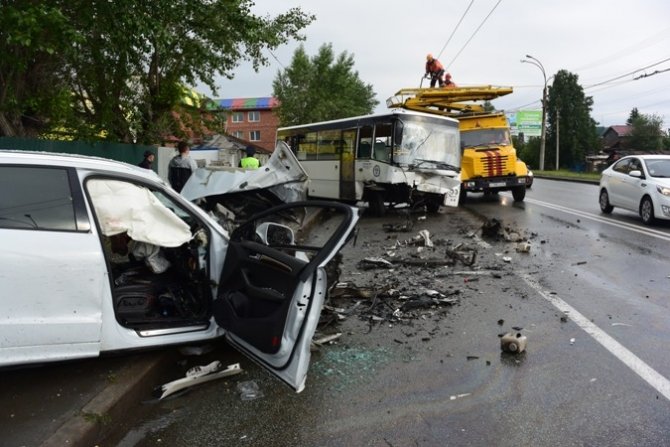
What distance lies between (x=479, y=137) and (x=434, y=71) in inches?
122

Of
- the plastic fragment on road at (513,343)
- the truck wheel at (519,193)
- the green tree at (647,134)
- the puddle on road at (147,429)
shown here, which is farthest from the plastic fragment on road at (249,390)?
the green tree at (647,134)

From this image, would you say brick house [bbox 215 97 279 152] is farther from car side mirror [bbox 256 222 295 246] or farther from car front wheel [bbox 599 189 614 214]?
car side mirror [bbox 256 222 295 246]

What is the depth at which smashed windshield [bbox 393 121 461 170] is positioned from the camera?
44.5ft

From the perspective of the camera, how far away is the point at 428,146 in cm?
1395

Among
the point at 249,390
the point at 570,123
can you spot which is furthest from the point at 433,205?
the point at 570,123

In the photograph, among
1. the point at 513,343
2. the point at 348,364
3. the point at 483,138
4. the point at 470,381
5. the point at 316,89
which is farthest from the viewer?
the point at 316,89

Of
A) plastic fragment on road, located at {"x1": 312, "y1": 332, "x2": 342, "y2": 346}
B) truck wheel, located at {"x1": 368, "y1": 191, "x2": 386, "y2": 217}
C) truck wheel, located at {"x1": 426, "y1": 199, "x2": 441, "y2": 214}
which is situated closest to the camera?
plastic fragment on road, located at {"x1": 312, "y1": 332, "x2": 342, "y2": 346}

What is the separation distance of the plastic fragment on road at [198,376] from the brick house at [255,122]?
7313 cm

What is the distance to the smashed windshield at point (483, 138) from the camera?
16984 mm

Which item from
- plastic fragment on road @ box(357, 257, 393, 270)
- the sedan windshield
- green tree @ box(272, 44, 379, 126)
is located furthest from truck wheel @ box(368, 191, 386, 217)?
green tree @ box(272, 44, 379, 126)

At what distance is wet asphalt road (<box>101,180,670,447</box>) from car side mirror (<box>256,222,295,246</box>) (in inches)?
38.3

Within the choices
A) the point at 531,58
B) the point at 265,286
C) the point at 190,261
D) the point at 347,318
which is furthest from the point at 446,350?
the point at 531,58

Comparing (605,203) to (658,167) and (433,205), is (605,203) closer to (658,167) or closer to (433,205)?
(658,167)

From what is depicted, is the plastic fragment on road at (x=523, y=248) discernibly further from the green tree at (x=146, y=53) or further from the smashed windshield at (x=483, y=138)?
the smashed windshield at (x=483, y=138)
